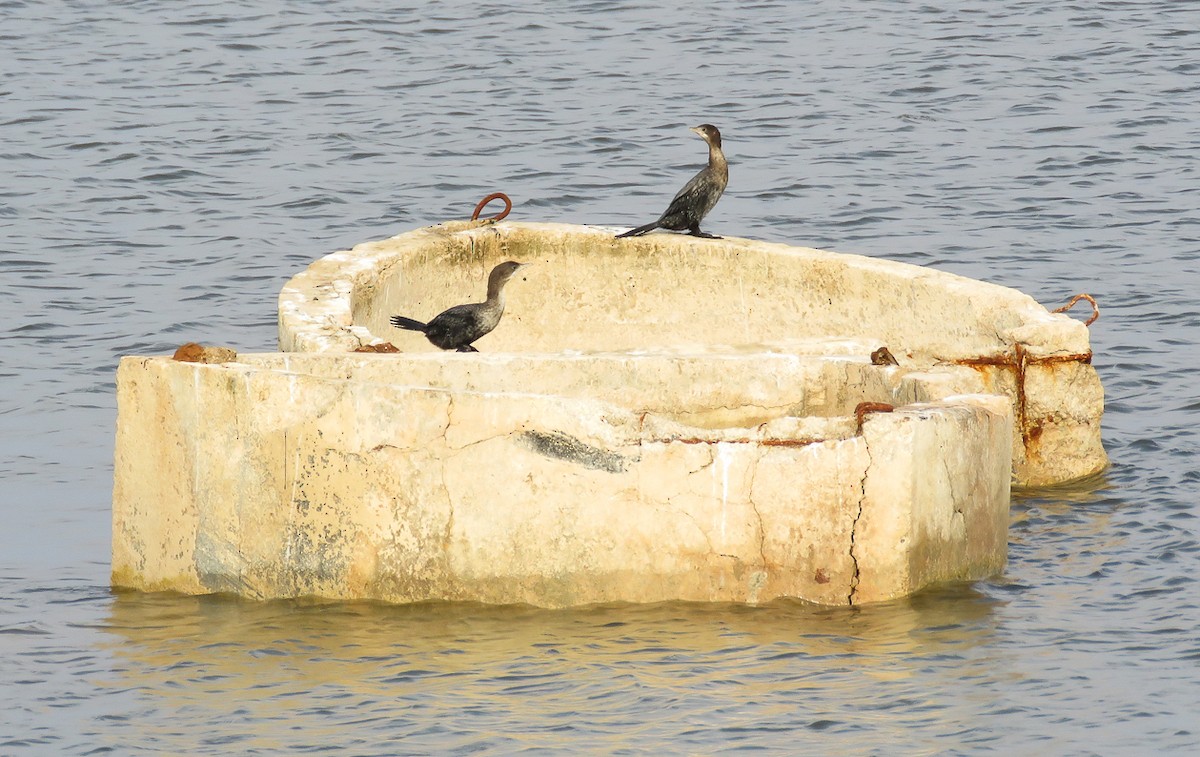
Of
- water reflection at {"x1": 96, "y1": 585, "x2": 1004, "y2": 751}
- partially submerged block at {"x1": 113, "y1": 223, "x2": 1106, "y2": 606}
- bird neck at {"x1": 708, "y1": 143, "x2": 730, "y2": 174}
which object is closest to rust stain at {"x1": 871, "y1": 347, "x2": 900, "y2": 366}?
partially submerged block at {"x1": 113, "y1": 223, "x2": 1106, "y2": 606}

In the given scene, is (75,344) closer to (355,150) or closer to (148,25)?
(355,150)

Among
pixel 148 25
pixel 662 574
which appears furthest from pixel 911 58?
pixel 662 574

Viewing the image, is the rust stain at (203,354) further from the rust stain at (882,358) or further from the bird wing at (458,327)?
the rust stain at (882,358)

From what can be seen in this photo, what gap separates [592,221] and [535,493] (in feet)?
28.1

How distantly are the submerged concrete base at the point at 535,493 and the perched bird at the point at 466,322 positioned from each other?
7.18 ft

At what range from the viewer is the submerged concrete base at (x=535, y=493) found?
786 centimetres

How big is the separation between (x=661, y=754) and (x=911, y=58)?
16827mm

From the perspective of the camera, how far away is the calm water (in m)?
7.29

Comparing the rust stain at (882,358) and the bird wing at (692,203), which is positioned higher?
the bird wing at (692,203)

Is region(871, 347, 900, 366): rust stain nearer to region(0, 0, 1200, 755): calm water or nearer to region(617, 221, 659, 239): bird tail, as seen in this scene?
region(0, 0, 1200, 755): calm water

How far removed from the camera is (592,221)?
16.3 metres

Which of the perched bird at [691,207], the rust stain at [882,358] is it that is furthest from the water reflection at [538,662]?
the perched bird at [691,207]

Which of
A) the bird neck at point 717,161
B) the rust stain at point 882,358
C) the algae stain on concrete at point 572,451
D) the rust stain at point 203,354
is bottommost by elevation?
the algae stain on concrete at point 572,451

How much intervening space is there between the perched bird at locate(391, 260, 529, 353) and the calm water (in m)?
2.05
